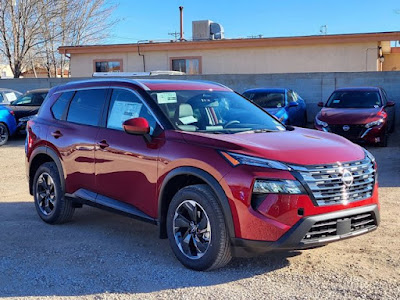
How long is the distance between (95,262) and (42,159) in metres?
2.26

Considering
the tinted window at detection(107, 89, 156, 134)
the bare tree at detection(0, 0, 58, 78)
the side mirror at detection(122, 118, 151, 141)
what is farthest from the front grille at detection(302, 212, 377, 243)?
the bare tree at detection(0, 0, 58, 78)

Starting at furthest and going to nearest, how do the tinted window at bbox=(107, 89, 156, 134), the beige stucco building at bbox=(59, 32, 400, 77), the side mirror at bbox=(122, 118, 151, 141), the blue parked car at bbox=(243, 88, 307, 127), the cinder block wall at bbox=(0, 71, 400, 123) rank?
the beige stucco building at bbox=(59, 32, 400, 77) < the cinder block wall at bbox=(0, 71, 400, 123) < the blue parked car at bbox=(243, 88, 307, 127) < the tinted window at bbox=(107, 89, 156, 134) < the side mirror at bbox=(122, 118, 151, 141)

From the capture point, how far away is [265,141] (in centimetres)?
Result: 456

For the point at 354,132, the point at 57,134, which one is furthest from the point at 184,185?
the point at 354,132

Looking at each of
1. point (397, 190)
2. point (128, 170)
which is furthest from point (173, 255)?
point (397, 190)

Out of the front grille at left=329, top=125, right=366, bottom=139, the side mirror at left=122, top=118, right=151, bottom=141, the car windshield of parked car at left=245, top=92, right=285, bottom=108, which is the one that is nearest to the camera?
the side mirror at left=122, top=118, right=151, bottom=141

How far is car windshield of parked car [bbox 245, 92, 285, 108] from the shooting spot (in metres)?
14.3

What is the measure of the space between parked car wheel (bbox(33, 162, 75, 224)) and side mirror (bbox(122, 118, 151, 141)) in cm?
175

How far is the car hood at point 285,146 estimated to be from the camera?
13.9 ft

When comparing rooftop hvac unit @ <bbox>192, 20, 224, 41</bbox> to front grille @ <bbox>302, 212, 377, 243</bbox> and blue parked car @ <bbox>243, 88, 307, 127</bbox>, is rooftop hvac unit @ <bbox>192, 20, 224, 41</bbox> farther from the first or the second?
front grille @ <bbox>302, 212, 377, 243</bbox>

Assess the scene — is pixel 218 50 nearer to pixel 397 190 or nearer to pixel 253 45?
pixel 253 45

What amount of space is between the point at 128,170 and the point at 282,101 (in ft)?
32.6

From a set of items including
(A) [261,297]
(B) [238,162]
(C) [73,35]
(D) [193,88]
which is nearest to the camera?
(A) [261,297]

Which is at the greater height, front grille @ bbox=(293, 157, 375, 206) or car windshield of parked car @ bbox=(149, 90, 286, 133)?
car windshield of parked car @ bbox=(149, 90, 286, 133)
